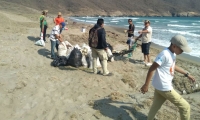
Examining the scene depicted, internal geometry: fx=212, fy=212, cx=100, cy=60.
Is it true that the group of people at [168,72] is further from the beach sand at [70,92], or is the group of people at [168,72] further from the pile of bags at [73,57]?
the pile of bags at [73,57]

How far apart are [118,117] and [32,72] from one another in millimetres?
3224

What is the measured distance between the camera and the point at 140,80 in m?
6.83

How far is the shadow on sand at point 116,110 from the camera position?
13.8ft

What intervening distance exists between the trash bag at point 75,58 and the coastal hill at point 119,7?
241 ft

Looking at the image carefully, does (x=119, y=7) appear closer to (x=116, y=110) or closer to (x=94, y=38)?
(x=94, y=38)

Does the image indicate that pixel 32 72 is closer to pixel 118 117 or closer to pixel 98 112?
pixel 98 112

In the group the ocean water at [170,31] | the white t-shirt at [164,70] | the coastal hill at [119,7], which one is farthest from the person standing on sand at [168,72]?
the coastal hill at [119,7]

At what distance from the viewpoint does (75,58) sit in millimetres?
6914

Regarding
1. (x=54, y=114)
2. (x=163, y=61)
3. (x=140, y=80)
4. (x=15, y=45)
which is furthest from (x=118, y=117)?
(x=15, y=45)

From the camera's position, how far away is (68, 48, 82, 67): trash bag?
22.7 feet

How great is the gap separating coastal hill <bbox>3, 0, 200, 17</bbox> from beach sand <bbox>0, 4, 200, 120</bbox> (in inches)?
2894

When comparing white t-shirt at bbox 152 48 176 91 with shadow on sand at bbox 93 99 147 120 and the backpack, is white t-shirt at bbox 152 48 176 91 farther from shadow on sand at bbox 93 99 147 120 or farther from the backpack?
the backpack

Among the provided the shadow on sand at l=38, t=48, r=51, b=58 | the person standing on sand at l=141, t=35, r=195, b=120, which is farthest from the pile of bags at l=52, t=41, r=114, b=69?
the person standing on sand at l=141, t=35, r=195, b=120

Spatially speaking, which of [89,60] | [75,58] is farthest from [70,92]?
[89,60]
